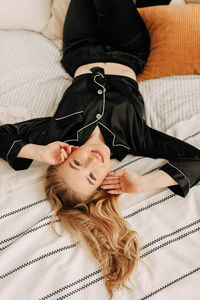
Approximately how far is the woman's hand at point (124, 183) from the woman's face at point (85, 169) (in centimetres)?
5

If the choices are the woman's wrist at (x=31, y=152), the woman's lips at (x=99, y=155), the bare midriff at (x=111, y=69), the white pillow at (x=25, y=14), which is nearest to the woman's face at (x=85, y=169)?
the woman's lips at (x=99, y=155)

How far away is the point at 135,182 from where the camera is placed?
1187 mm

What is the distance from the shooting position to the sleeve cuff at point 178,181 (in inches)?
46.6

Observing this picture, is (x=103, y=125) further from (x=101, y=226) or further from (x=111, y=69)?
(x=101, y=226)

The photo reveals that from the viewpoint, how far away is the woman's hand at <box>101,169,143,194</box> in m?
1.18

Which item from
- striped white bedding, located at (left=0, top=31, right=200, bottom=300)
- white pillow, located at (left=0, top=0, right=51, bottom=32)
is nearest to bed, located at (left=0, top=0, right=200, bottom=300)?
striped white bedding, located at (left=0, top=31, right=200, bottom=300)

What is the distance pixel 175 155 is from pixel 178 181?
0.63ft

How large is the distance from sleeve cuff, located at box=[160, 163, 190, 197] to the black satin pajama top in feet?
0.40

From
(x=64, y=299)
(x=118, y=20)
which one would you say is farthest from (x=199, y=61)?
(x=64, y=299)

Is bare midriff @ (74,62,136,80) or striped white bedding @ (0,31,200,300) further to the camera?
bare midriff @ (74,62,136,80)

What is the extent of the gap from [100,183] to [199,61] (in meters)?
0.82

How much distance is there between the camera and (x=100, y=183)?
1.18 metres

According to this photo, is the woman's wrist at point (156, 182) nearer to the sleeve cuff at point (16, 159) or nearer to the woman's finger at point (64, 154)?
the woman's finger at point (64, 154)

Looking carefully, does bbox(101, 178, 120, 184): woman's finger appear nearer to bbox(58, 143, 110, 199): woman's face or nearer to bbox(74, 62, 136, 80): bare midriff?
bbox(58, 143, 110, 199): woman's face
